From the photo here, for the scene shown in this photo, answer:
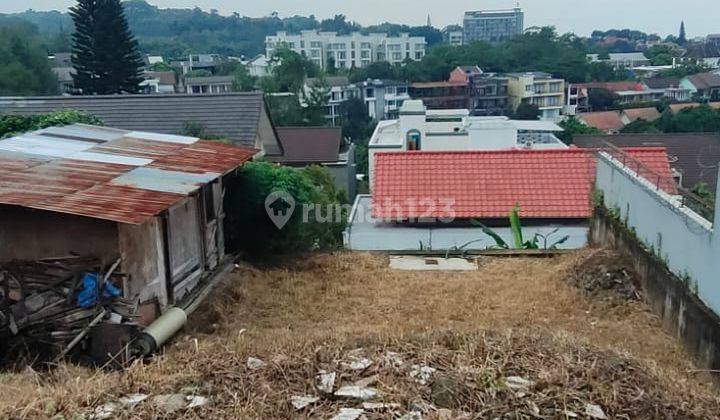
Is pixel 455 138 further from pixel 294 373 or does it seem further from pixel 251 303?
pixel 294 373

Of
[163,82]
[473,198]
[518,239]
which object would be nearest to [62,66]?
[163,82]

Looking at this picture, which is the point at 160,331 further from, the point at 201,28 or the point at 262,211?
the point at 201,28

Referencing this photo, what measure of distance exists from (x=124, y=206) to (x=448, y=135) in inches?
709

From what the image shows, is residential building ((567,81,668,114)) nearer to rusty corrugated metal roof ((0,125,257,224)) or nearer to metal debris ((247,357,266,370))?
rusty corrugated metal roof ((0,125,257,224))

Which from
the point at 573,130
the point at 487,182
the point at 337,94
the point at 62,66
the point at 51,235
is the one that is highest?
the point at 62,66

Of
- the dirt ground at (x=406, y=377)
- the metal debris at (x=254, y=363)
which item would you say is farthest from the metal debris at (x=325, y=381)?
the metal debris at (x=254, y=363)

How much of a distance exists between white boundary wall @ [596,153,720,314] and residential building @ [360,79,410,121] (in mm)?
52970

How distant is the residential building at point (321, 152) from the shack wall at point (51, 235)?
61.1ft

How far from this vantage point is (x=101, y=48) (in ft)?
103

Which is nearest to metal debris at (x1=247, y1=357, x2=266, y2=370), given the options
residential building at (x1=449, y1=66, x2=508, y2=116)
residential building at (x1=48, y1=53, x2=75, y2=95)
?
residential building at (x1=48, y1=53, x2=75, y2=95)

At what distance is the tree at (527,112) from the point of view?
191 ft

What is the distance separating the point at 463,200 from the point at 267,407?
8326mm

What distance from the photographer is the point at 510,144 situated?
21.2 m

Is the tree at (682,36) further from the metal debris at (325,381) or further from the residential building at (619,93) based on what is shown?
the metal debris at (325,381)
